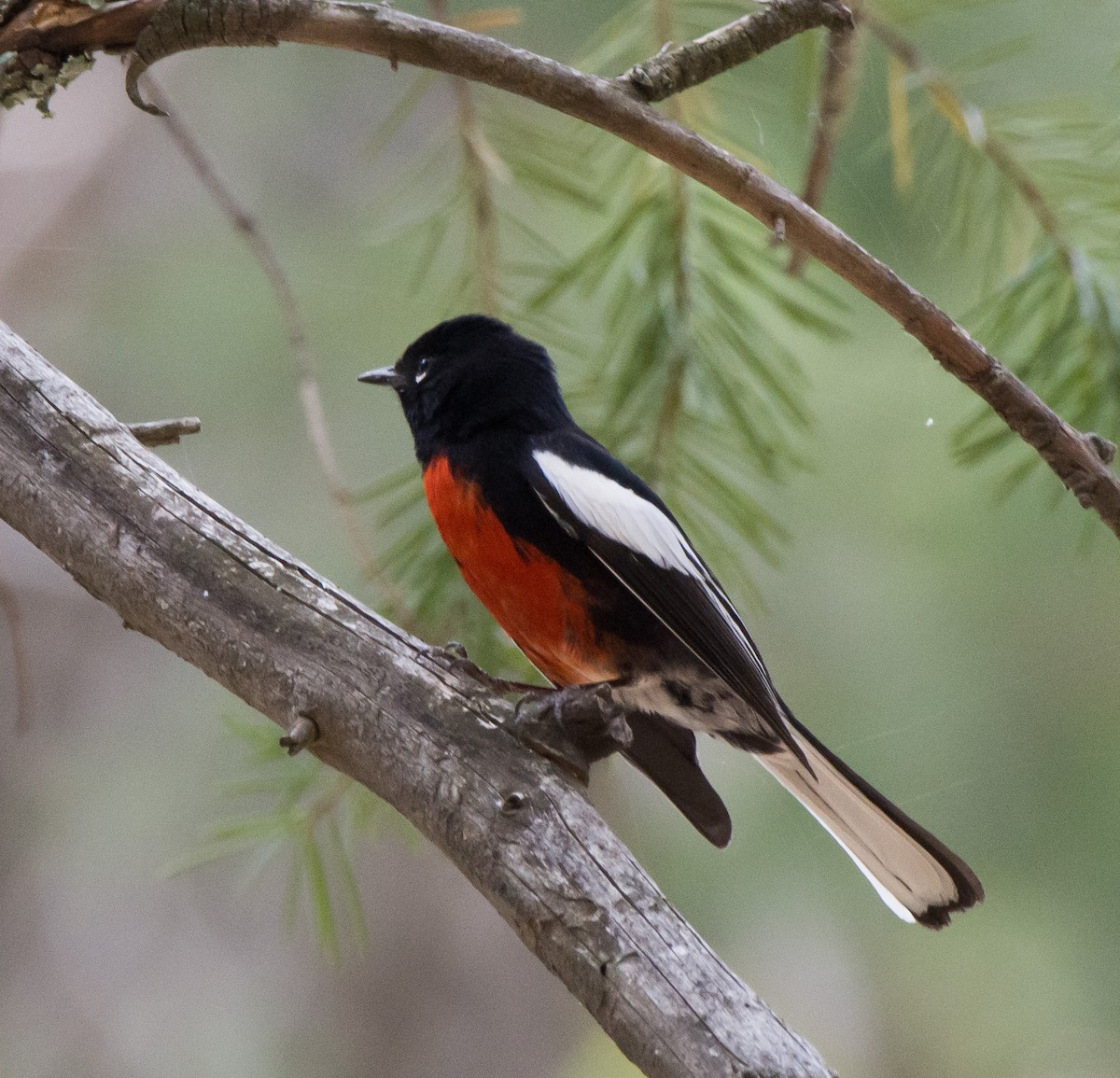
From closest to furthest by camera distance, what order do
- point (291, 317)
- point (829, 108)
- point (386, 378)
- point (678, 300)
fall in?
point (829, 108) < point (291, 317) < point (678, 300) < point (386, 378)

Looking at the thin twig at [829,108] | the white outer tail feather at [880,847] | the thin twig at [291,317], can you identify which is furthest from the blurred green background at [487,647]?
the white outer tail feather at [880,847]

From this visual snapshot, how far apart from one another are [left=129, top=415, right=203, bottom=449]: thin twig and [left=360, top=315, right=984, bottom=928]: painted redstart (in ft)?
1.41

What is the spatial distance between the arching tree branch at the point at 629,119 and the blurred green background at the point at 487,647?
0.54 m

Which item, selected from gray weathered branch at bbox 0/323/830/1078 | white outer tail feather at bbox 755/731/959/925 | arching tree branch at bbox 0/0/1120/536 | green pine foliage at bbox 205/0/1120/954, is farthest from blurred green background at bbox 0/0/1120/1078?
gray weathered branch at bbox 0/323/830/1078

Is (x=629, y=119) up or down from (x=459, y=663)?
up

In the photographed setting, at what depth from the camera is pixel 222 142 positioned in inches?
149

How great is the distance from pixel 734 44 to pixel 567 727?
2.80 ft

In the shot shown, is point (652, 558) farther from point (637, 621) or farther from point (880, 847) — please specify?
point (880, 847)

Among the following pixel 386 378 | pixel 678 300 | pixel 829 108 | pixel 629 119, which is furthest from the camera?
pixel 386 378

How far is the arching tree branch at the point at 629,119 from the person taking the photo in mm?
1362

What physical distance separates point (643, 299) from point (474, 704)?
2.98ft

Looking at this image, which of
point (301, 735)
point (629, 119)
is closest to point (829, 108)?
point (629, 119)

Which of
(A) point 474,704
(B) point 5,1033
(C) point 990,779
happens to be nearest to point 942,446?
(C) point 990,779

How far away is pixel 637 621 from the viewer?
1.87 meters
